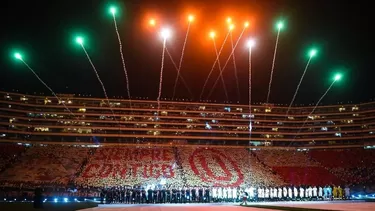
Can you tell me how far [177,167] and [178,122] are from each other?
2096 centimetres

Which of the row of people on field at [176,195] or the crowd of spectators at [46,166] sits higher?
the crowd of spectators at [46,166]

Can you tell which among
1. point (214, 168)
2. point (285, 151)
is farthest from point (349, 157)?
point (214, 168)

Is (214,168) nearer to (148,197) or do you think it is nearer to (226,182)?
(226,182)

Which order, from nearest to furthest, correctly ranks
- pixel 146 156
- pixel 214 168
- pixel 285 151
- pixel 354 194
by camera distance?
pixel 354 194
pixel 214 168
pixel 146 156
pixel 285 151

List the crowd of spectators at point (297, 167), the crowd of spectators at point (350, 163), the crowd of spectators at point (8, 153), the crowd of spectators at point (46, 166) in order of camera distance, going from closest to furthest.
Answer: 1. the crowd of spectators at point (46, 166)
2. the crowd of spectators at point (8, 153)
3. the crowd of spectators at point (297, 167)
4. the crowd of spectators at point (350, 163)

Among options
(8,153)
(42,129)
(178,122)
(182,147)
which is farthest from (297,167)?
(42,129)

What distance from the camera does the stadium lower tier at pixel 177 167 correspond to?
47.8m

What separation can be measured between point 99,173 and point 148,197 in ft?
58.2

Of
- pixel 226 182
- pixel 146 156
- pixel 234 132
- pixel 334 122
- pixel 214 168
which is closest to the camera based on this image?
pixel 226 182

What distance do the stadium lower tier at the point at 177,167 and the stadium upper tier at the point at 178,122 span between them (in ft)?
23.0

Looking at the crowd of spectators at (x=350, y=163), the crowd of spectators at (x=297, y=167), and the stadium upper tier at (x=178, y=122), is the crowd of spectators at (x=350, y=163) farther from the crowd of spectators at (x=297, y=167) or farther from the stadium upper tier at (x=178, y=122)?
the stadium upper tier at (x=178, y=122)

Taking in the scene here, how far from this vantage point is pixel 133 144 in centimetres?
6719

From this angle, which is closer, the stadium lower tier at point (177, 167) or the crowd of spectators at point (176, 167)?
the crowd of spectators at point (176, 167)

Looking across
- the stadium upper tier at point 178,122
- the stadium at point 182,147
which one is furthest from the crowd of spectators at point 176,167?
the stadium upper tier at point 178,122
